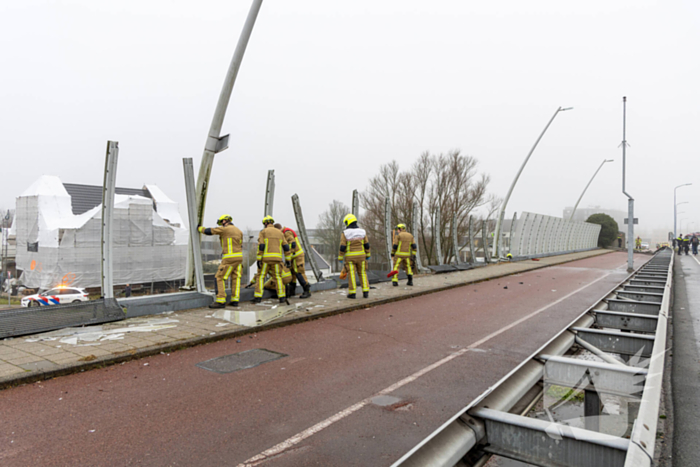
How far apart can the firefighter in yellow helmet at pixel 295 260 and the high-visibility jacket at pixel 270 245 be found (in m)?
0.61

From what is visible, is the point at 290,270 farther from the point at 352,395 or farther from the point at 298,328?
the point at 352,395

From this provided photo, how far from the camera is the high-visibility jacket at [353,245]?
416 inches

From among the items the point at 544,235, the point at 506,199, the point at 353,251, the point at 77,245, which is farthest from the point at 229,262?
the point at 544,235

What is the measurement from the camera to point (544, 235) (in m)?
31.2

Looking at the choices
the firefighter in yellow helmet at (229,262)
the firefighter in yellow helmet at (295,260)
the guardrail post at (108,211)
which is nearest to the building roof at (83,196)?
the guardrail post at (108,211)

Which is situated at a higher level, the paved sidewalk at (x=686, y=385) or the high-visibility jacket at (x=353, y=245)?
the high-visibility jacket at (x=353, y=245)

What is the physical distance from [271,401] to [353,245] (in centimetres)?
650

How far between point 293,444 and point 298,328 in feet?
14.0

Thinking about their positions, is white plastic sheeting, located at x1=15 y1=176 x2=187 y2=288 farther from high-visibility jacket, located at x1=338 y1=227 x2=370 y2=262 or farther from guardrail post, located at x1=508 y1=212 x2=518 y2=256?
guardrail post, located at x1=508 y1=212 x2=518 y2=256

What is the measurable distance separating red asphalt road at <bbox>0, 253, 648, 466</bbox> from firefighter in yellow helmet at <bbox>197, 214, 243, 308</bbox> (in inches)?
83.2

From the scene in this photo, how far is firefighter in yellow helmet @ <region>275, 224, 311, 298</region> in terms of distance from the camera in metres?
10.2

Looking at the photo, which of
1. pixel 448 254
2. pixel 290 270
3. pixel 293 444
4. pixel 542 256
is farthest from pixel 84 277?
pixel 448 254

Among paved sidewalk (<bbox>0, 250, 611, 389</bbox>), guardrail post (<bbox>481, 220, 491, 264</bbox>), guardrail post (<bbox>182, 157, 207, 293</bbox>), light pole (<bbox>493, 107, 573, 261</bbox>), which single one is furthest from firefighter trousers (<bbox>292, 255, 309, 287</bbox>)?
light pole (<bbox>493, 107, 573, 261</bbox>)

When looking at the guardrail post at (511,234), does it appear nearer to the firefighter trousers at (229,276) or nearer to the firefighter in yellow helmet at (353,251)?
the firefighter in yellow helmet at (353,251)
